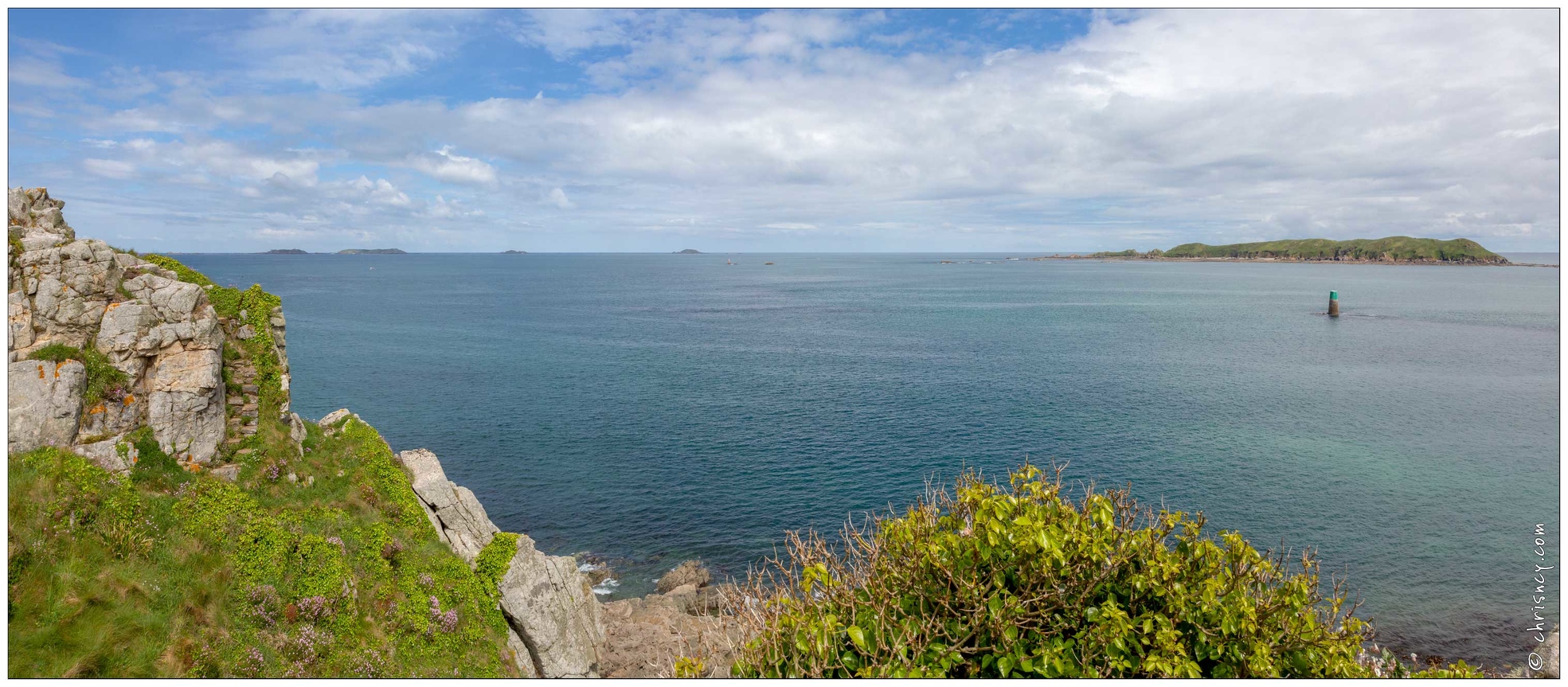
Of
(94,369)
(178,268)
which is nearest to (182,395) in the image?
(94,369)

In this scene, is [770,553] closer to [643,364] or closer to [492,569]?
[492,569]

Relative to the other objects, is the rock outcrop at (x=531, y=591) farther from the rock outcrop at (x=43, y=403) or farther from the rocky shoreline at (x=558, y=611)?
the rock outcrop at (x=43, y=403)

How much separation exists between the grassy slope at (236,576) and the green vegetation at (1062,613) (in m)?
18.7

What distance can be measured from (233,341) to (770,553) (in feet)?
101

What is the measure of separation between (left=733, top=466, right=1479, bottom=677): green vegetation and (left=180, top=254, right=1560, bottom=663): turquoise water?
3102 centimetres

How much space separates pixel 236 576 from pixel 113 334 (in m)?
12.0

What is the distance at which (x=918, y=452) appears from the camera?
6053 centimetres

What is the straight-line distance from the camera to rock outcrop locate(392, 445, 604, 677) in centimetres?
3106

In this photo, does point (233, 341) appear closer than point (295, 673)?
No

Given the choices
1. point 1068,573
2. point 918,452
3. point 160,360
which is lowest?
point 918,452

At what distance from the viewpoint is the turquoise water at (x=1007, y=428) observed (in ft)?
154

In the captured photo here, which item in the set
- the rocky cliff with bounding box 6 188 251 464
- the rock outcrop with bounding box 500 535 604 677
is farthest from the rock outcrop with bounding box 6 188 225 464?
the rock outcrop with bounding box 500 535 604 677

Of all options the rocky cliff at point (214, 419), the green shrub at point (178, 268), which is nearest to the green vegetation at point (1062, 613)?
the rocky cliff at point (214, 419)

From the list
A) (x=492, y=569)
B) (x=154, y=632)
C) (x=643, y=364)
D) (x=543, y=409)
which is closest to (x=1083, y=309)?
(x=643, y=364)
